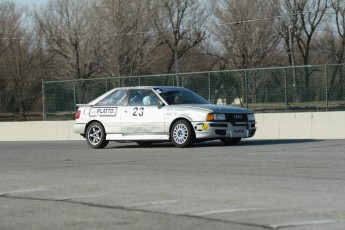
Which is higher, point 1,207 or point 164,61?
point 164,61

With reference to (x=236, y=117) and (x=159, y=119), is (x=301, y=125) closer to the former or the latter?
(x=236, y=117)

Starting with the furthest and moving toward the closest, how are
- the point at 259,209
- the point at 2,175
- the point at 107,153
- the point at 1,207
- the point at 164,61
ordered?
the point at 164,61 → the point at 107,153 → the point at 2,175 → the point at 1,207 → the point at 259,209

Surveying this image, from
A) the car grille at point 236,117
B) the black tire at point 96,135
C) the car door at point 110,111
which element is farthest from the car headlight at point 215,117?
the black tire at point 96,135

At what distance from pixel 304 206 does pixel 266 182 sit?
2.22 meters

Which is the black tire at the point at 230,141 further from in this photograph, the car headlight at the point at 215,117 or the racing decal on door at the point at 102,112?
the racing decal on door at the point at 102,112

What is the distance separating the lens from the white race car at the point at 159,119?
717 inches

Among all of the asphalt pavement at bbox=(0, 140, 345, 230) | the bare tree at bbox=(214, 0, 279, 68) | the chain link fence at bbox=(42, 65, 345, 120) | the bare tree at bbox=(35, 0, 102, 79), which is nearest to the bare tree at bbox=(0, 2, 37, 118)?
the bare tree at bbox=(35, 0, 102, 79)

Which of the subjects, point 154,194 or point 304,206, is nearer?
point 304,206

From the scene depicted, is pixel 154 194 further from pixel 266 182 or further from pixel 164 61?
pixel 164 61

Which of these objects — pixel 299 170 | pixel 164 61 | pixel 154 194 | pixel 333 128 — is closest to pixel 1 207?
pixel 154 194

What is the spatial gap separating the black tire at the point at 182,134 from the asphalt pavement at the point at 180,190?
1175 millimetres

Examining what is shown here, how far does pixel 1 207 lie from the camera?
984 centimetres

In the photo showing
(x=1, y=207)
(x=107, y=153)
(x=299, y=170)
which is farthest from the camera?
(x=107, y=153)

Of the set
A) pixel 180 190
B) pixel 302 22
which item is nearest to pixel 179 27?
pixel 302 22
